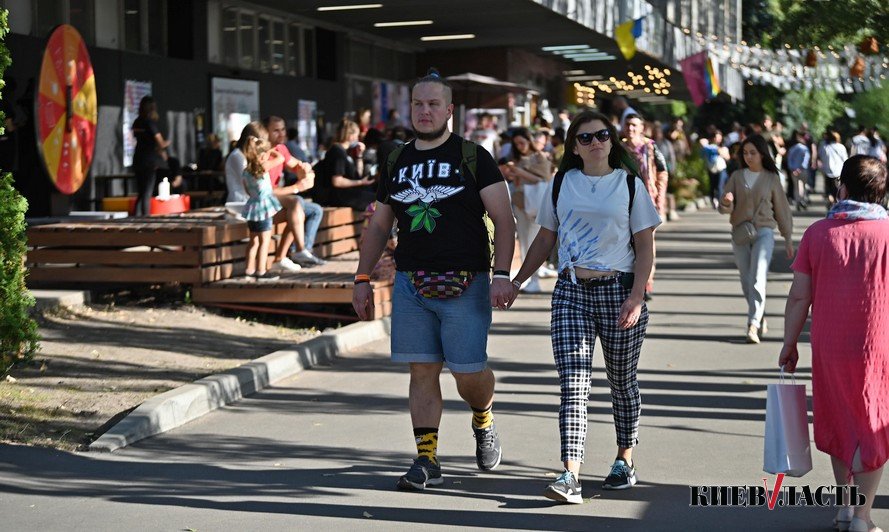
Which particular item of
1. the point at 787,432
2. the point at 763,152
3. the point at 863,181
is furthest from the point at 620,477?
the point at 763,152

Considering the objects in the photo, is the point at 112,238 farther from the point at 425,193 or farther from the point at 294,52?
the point at 294,52

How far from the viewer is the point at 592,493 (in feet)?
22.1

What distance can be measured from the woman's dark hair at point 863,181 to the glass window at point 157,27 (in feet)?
56.6

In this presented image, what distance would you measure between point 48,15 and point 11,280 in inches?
436

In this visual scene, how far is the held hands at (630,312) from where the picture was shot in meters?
6.47

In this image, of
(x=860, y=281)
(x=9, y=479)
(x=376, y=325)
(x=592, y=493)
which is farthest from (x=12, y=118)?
(x=860, y=281)

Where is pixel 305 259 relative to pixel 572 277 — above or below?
below

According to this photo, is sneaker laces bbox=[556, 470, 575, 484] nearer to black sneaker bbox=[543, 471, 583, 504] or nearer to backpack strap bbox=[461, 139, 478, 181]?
black sneaker bbox=[543, 471, 583, 504]

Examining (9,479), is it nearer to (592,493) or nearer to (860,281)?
(592,493)

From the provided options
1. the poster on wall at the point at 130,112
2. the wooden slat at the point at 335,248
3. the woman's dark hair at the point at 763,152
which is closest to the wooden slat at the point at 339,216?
the wooden slat at the point at 335,248

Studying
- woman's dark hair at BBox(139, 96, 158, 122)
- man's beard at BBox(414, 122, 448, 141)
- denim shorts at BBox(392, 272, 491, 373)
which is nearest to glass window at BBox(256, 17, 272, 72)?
woman's dark hair at BBox(139, 96, 158, 122)

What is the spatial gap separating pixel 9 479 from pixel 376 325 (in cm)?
595

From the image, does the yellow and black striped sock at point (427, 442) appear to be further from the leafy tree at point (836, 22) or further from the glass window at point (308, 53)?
the glass window at point (308, 53)

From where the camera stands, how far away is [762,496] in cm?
662
